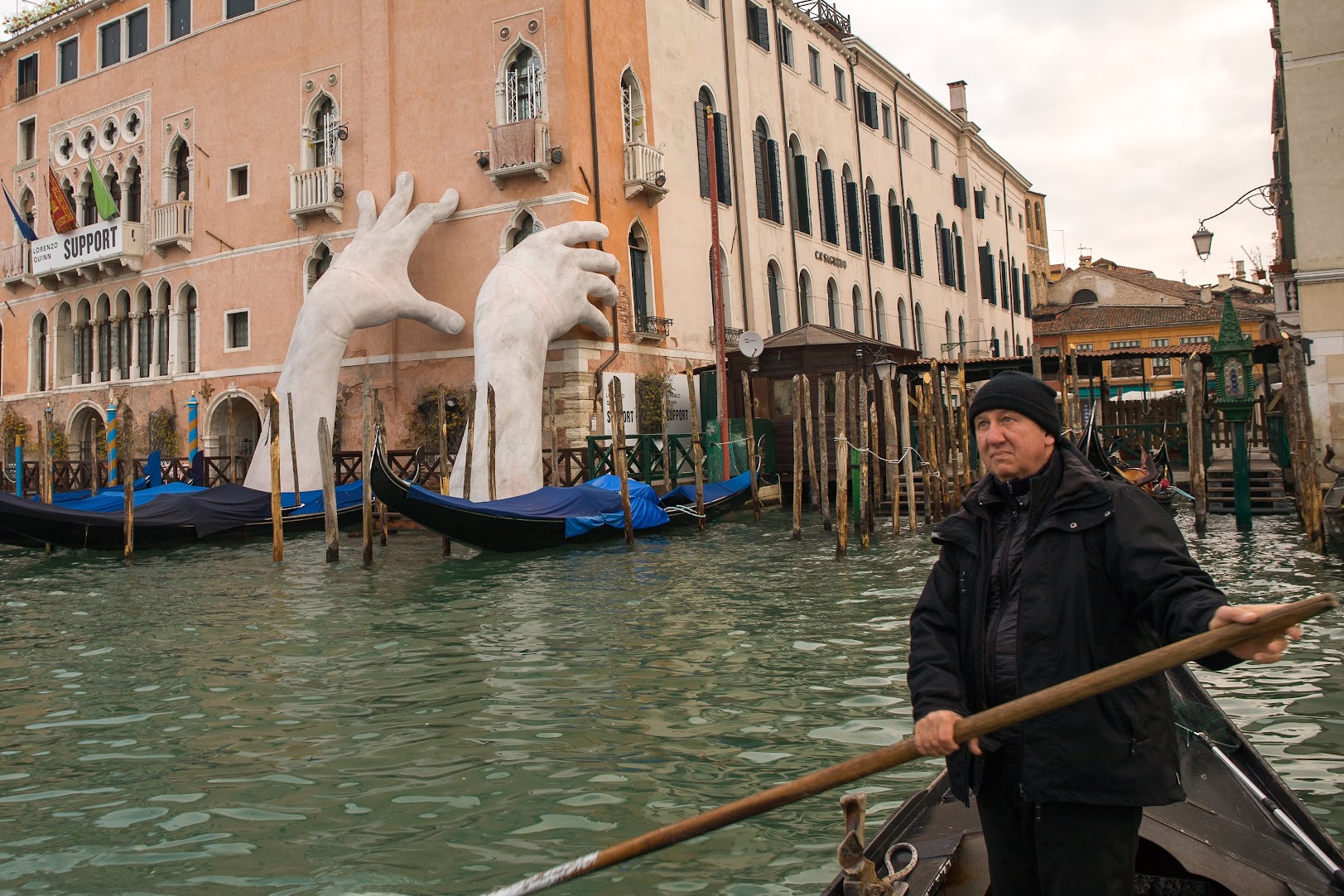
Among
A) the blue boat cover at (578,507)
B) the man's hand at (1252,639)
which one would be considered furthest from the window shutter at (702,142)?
the man's hand at (1252,639)

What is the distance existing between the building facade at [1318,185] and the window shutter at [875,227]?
39.2 feet

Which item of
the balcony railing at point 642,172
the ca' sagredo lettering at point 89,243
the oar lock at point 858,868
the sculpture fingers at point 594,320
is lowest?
the oar lock at point 858,868

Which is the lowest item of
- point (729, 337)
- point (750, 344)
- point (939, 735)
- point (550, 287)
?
point (939, 735)

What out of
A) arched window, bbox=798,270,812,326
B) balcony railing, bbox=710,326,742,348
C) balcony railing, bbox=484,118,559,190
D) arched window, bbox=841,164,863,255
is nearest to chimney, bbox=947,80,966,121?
arched window, bbox=841,164,863,255

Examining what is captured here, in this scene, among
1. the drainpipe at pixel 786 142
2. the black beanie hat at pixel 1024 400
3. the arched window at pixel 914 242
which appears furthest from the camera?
the arched window at pixel 914 242

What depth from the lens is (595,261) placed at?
14.6 m

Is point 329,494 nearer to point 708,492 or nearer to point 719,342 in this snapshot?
point 708,492

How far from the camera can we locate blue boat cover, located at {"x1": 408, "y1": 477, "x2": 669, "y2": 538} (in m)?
11.1

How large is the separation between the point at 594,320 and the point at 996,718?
13151 millimetres

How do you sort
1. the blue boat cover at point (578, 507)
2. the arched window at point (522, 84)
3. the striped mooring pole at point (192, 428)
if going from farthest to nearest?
the striped mooring pole at point (192, 428), the arched window at point (522, 84), the blue boat cover at point (578, 507)

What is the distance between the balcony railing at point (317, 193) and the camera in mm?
16719

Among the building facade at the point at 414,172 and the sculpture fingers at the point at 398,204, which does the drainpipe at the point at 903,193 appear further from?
the sculpture fingers at the point at 398,204

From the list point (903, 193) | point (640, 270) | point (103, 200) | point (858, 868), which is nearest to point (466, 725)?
point (858, 868)

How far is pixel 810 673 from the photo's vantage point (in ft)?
18.6
